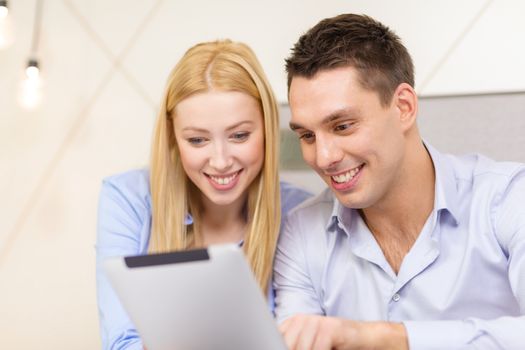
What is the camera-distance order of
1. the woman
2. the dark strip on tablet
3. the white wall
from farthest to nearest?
the white wall < the woman < the dark strip on tablet

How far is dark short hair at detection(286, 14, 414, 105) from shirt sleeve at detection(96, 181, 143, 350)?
0.53m

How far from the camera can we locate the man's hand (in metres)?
1.14

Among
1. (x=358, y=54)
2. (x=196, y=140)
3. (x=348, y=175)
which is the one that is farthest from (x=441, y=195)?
(x=196, y=140)

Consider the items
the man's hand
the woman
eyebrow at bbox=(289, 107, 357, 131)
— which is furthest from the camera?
the woman

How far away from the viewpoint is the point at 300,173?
6.69 feet

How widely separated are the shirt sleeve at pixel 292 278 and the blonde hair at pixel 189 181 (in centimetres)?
3

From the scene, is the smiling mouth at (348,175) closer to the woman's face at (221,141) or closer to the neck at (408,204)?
the neck at (408,204)

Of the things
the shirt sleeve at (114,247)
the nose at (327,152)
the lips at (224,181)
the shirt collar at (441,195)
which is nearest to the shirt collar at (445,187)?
the shirt collar at (441,195)

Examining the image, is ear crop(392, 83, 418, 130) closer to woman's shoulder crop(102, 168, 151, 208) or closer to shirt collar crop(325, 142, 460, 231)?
shirt collar crop(325, 142, 460, 231)

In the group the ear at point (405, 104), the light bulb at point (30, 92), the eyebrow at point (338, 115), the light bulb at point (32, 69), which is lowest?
the eyebrow at point (338, 115)

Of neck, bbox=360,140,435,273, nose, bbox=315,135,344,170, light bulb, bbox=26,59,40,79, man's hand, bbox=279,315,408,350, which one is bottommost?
man's hand, bbox=279,315,408,350

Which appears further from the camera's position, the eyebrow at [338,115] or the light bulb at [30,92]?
the light bulb at [30,92]

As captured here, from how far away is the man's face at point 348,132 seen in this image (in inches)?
55.2

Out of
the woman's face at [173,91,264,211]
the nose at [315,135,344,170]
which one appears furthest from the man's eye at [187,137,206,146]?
the nose at [315,135,344,170]
